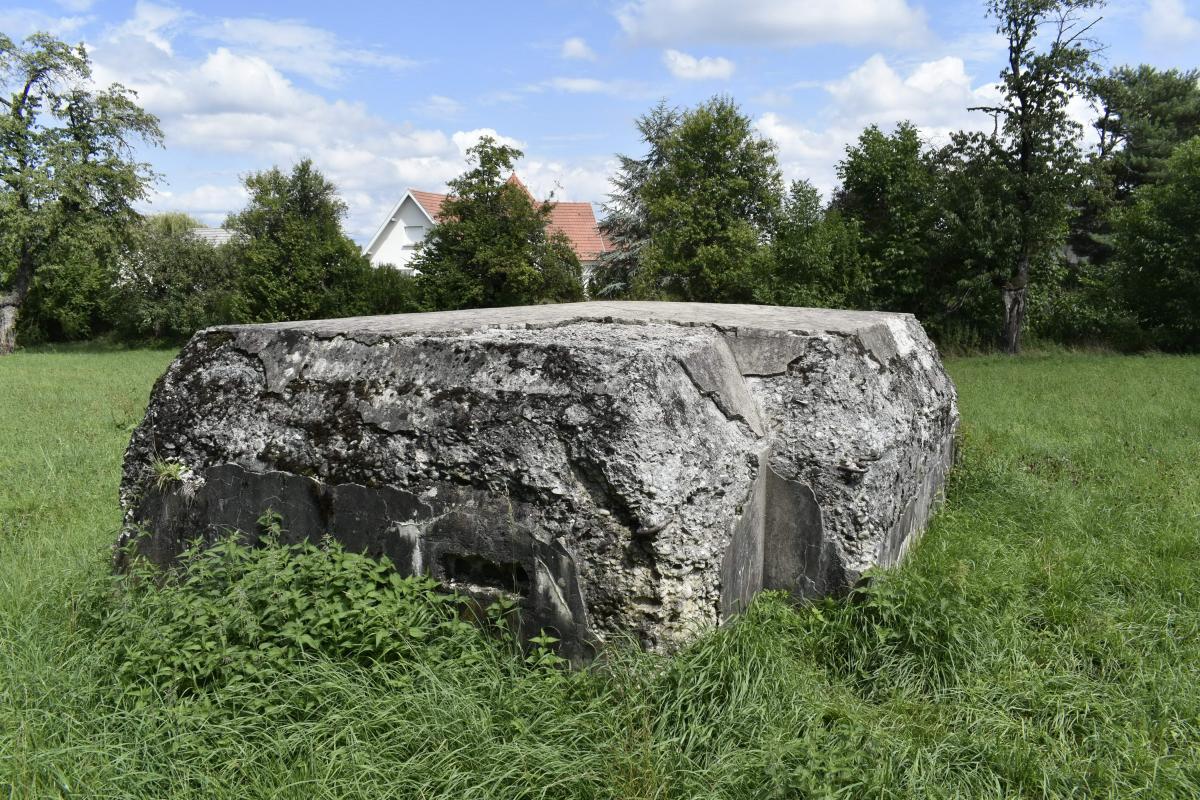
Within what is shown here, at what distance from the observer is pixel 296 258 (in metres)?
28.8

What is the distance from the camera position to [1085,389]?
12664mm

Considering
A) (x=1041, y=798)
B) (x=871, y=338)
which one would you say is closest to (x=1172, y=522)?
(x=871, y=338)

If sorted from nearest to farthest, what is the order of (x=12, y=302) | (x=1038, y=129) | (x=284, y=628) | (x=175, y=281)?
(x=284, y=628) → (x=1038, y=129) → (x=12, y=302) → (x=175, y=281)

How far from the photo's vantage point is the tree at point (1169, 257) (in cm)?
2208

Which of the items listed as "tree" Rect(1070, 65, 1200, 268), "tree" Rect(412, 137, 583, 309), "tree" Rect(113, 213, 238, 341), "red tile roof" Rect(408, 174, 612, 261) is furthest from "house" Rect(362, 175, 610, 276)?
"tree" Rect(1070, 65, 1200, 268)

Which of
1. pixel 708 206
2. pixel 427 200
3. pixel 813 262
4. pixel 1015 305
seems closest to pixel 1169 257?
pixel 1015 305

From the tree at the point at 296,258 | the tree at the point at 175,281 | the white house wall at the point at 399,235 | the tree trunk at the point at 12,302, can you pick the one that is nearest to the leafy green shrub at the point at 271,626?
the tree at the point at 296,258

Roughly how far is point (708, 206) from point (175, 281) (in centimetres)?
2084

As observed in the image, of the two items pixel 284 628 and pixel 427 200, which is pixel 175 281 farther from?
pixel 284 628

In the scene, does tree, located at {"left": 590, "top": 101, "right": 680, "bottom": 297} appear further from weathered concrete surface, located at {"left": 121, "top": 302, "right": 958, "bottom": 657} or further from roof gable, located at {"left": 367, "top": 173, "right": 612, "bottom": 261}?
weathered concrete surface, located at {"left": 121, "top": 302, "right": 958, "bottom": 657}

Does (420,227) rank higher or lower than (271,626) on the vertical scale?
higher

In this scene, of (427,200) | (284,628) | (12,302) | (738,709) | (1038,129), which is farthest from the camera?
(427,200)

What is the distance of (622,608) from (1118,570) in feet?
8.98

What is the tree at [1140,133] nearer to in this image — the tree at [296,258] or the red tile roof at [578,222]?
the red tile roof at [578,222]
